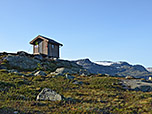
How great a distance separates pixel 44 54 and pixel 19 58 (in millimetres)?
11661

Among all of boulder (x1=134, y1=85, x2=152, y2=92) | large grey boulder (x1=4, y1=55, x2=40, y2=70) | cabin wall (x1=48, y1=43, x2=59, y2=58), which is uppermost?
cabin wall (x1=48, y1=43, x2=59, y2=58)

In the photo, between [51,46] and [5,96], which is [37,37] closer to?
[51,46]

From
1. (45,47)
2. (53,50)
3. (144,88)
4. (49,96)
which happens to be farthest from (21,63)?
(144,88)

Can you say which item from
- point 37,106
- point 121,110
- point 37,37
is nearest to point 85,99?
point 121,110

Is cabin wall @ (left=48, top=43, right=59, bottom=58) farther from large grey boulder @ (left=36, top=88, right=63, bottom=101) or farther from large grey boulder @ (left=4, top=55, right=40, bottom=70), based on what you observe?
large grey boulder @ (left=36, top=88, right=63, bottom=101)

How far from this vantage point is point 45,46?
151ft

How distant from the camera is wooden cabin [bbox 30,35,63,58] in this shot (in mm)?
45781

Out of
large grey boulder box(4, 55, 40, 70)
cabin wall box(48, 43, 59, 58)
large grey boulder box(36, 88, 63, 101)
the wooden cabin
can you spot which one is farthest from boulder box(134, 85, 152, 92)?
cabin wall box(48, 43, 59, 58)

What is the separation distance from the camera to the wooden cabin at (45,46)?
150ft

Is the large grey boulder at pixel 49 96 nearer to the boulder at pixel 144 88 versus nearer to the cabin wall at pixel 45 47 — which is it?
the boulder at pixel 144 88

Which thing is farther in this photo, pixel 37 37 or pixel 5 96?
pixel 37 37

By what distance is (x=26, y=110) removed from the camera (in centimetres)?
902

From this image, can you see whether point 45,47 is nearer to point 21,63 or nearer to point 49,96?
point 21,63

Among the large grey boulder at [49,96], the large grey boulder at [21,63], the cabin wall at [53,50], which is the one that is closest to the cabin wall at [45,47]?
the cabin wall at [53,50]
